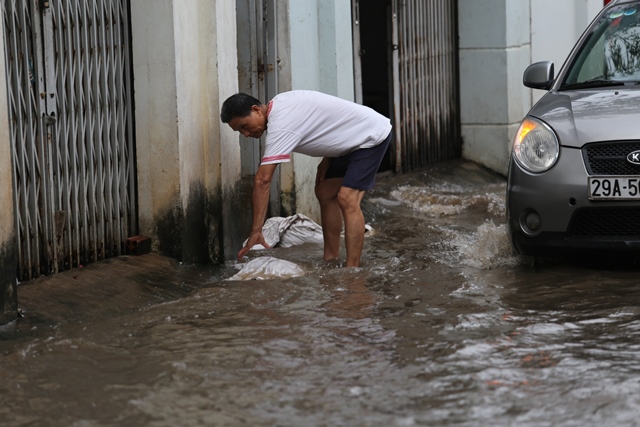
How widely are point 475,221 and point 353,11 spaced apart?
2363 mm

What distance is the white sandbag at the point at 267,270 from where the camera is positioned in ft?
24.6

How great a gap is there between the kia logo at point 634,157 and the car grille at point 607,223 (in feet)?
0.90

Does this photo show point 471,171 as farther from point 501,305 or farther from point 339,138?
point 501,305

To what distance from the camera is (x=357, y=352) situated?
215 inches

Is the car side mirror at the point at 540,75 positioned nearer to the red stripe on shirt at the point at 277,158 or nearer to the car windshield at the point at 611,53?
the car windshield at the point at 611,53

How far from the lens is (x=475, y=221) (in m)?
10.3

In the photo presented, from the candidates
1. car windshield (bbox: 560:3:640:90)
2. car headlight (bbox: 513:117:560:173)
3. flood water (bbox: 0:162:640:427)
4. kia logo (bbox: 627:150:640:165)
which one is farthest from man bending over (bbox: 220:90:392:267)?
kia logo (bbox: 627:150:640:165)

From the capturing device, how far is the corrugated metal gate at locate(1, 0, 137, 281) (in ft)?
22.5

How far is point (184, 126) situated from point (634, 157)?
2927 millimetres

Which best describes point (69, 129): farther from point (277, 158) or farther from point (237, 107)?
point (277, 158)

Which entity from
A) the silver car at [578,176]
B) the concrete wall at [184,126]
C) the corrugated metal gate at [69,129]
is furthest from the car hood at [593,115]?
the corrugated metal gate at [69,129]

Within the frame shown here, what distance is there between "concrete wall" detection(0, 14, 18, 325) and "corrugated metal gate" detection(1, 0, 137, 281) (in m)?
0.46

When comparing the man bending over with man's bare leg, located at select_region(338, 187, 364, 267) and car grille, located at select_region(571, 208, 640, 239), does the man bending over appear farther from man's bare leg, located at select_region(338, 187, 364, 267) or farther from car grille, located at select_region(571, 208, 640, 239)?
car grille, located at select_region(571, 208, 640, 239)

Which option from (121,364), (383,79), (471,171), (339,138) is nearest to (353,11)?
(383,79)
